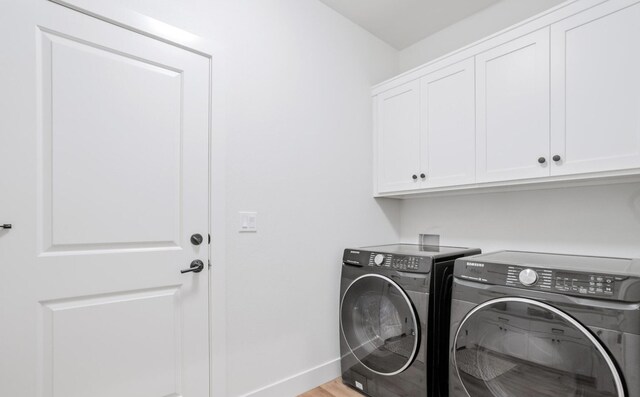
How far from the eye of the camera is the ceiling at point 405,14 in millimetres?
2193

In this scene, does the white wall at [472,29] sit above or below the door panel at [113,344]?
above

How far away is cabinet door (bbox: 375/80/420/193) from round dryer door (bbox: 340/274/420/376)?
0.77 meters

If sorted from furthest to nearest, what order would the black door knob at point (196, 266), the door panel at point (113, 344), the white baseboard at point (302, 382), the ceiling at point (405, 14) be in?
the ceiling at point (405, 14) < the white baseboard at point (302, 382) < the black door knob at point (196, 266) < the door panel at point (113, 344)

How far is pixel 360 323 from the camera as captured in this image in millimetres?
2012

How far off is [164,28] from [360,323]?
1941 millimetres

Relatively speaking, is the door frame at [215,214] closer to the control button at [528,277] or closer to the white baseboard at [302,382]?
the white baseboard at [302,382]

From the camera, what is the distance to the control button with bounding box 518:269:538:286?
1.32m

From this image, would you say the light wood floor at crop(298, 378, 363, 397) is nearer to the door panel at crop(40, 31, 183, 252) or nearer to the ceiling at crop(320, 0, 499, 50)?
the door panel at crop(40, 31, 183, 252)

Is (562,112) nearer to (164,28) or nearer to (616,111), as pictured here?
(616,111)

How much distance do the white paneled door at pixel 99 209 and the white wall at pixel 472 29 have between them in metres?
1.81

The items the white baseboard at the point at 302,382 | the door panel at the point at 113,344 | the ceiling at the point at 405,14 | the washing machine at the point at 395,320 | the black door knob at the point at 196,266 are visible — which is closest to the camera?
the door panel at the point at 113,344

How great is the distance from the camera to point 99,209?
136 cm

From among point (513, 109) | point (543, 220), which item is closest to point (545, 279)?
point (543, 220)

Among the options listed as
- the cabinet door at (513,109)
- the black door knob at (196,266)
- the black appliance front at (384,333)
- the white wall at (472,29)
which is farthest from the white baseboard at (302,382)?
the white wall at (472,29)
